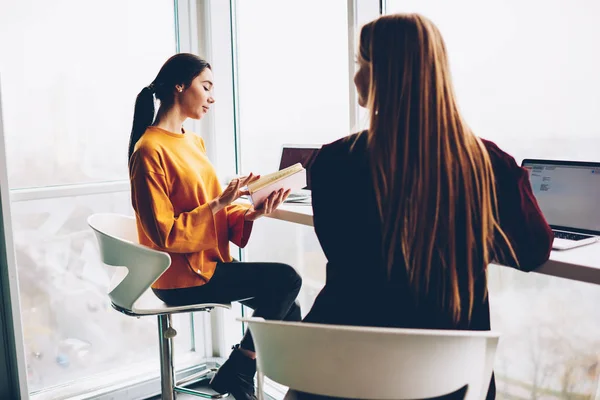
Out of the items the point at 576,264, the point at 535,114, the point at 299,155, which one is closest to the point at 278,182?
the point at 299,155

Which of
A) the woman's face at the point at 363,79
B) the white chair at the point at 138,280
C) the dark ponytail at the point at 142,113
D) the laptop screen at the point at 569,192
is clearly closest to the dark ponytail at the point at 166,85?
the dark ponytail at the point at 142,113

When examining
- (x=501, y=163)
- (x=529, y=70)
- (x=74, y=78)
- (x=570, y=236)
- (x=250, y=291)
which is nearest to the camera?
(x=501, y=163)

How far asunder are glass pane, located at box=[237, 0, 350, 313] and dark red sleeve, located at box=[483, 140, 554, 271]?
45.6 inches

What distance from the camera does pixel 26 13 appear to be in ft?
7.30

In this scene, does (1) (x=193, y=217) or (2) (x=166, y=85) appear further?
(2) (x=166, y=85)

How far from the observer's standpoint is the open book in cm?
174

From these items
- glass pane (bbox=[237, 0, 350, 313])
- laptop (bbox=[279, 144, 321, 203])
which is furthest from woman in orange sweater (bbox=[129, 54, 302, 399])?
glass pane (bbox=[237, 0, 350, 313])

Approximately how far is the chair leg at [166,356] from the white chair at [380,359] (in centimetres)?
105

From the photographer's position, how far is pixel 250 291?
1856 mm

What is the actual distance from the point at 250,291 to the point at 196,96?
0.66 m

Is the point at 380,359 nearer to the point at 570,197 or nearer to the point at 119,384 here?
the point at 570,197

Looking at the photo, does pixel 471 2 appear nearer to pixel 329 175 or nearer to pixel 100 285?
pixel 329 175

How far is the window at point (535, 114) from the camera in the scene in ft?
5.07

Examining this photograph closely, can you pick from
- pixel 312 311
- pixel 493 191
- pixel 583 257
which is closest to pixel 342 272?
pixel 312 311
